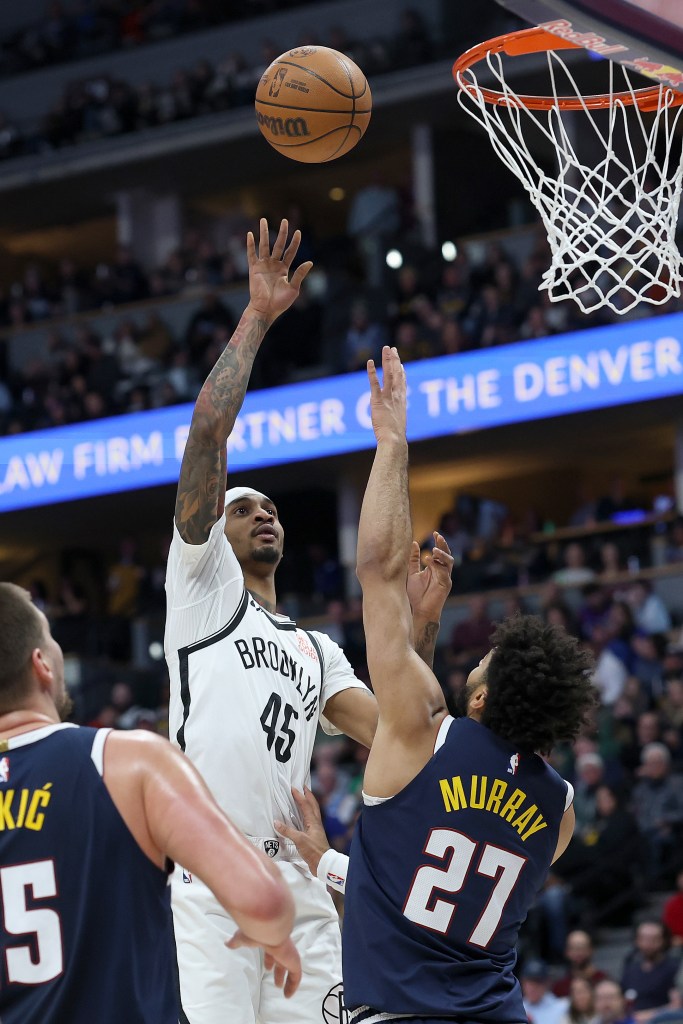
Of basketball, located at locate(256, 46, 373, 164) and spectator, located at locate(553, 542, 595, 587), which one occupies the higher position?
basketball, located at locate(256, 46, 373, 164)

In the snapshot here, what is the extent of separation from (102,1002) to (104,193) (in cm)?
2176

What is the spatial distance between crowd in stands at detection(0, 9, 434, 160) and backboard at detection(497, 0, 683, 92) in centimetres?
1603

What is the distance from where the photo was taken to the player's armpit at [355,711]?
210 inches

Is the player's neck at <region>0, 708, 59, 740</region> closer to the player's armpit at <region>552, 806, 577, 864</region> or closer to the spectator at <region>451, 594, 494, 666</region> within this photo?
the player's armpit at <region>552, 806, 577, 864</region>

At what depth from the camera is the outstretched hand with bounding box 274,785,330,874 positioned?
4.86 m

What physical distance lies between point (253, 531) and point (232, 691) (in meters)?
0.65

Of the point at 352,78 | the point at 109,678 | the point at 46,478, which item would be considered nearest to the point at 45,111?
the point at 46,478

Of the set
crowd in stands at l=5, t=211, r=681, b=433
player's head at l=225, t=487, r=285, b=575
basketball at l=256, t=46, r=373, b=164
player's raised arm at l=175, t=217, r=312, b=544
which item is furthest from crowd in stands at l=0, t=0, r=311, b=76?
player's raised arm at l=175, t=217, r=312, b=544

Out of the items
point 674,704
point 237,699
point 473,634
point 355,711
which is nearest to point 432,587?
point 355,711

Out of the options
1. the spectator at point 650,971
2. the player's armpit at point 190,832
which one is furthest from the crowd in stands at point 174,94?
the player's armpit at point 190,832

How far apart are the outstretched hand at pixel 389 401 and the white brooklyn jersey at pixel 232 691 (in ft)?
2.46

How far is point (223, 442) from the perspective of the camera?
4941 millimetres

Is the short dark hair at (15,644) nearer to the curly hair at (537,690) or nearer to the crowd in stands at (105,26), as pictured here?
the curly hair at (537,690)

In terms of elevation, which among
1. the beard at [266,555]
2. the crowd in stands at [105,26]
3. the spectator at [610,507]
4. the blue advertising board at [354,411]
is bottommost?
the beard at [266,555]
